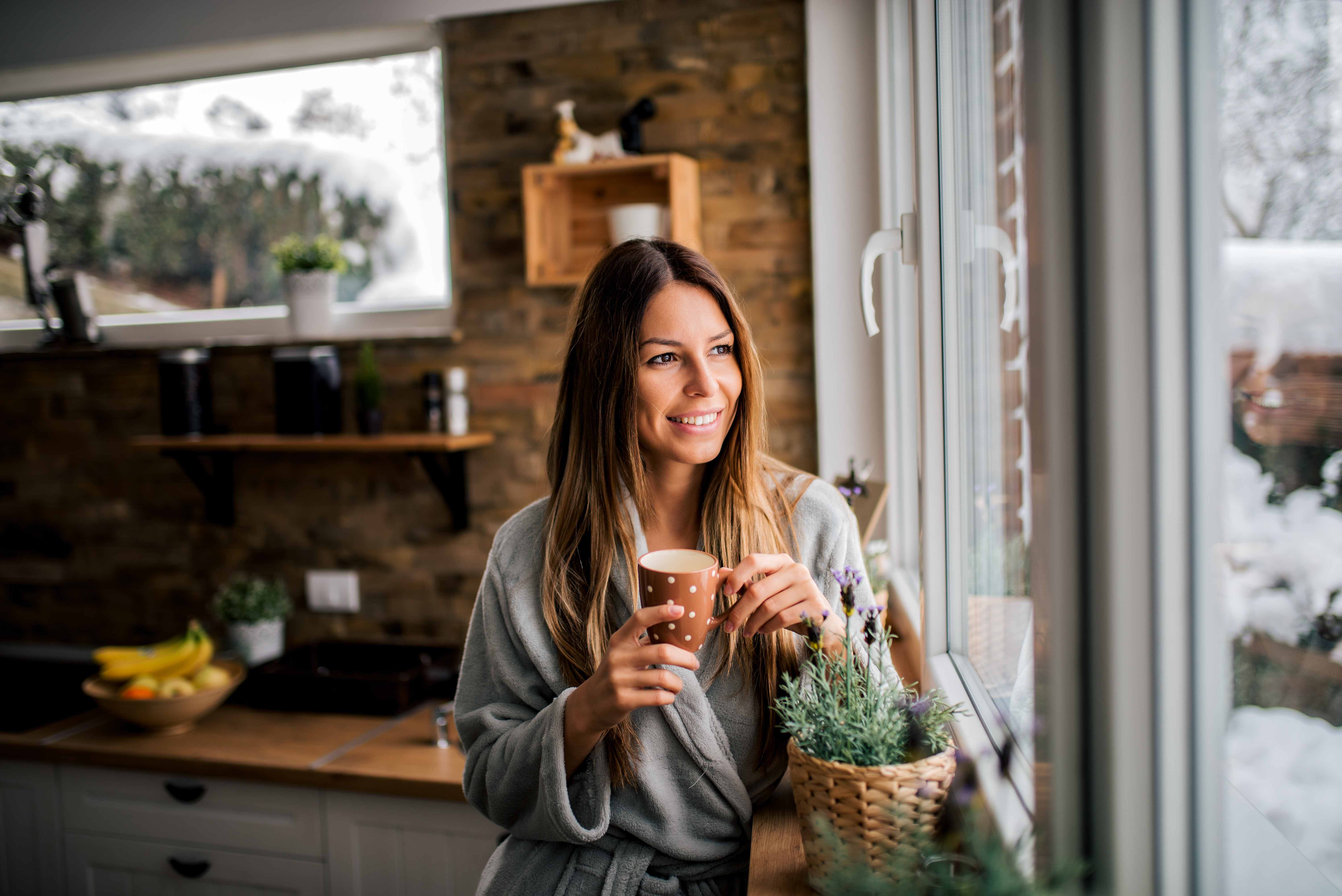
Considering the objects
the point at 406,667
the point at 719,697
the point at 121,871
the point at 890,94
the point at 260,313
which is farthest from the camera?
the point at 260,313

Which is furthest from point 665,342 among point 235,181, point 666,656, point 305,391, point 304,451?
point 235,181

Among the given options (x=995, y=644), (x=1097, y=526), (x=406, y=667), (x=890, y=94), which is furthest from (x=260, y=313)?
(x=1097, y=526)

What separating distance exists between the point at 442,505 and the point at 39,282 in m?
1.52

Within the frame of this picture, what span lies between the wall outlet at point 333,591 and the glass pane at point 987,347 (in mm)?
1902

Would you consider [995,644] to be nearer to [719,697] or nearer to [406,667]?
[719,697]

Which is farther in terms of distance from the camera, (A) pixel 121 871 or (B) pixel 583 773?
(A) pixel 121 871

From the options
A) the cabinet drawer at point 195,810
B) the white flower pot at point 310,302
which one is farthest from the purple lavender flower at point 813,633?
Result: the white flower pot at point 310,302

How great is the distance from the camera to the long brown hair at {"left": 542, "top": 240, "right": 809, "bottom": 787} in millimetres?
1263

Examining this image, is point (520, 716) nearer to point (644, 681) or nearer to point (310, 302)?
point (644, 681)

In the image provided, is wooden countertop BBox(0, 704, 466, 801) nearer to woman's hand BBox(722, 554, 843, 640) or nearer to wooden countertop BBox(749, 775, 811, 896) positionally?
wooden countertop BBox(749, 775, 811, 896)

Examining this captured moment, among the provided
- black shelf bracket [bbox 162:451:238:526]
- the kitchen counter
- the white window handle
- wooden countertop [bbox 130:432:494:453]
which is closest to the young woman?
the white window handle

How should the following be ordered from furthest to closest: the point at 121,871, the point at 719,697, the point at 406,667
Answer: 1. the point at 406,667
2. the point at 121,871
3. the point at 719,697

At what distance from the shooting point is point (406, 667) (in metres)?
2.52

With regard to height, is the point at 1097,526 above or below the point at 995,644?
above
